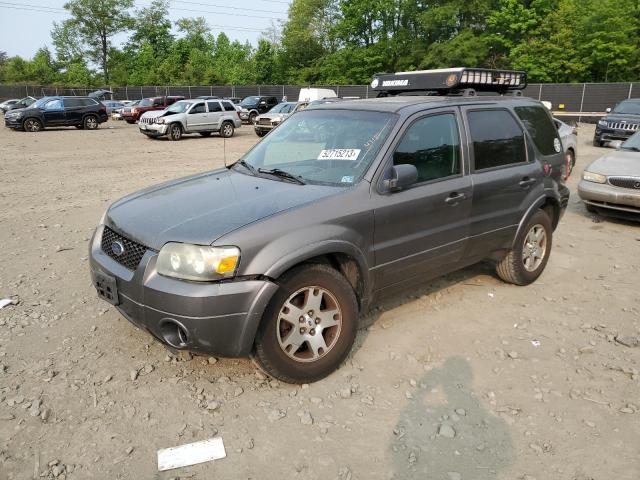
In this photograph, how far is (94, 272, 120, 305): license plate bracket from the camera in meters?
3.26

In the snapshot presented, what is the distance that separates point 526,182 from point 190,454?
3.67 metres

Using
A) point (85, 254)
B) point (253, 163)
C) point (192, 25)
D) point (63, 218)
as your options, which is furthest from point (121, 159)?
point (192, 25)

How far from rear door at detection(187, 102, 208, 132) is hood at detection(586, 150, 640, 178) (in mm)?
17234

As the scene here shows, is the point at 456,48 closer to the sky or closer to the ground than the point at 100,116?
closer to the sky

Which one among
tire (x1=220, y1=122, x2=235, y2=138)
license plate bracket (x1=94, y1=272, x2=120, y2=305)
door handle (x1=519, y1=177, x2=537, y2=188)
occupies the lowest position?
tire (x1=220, y1=122, x2=235, y2=138)

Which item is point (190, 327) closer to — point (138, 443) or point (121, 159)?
point (138, 443)

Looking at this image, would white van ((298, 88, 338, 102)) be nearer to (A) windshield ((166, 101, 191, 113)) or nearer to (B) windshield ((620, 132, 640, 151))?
(A) windshield ((166, 101, 191, 113))

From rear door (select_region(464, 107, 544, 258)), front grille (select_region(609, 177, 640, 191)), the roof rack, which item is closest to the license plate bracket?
rear door (select_region(464, 107, 544, 258))

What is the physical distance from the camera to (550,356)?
12.3 feet

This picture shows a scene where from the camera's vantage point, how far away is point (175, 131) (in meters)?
21.3

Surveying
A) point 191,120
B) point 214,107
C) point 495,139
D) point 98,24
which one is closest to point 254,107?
point 214,107

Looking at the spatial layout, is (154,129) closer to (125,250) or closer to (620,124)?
(620,124)

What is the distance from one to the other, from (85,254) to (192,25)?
272 feet

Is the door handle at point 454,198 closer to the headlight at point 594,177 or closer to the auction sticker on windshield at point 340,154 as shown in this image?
the auction sticker on windshield at point 340,154
